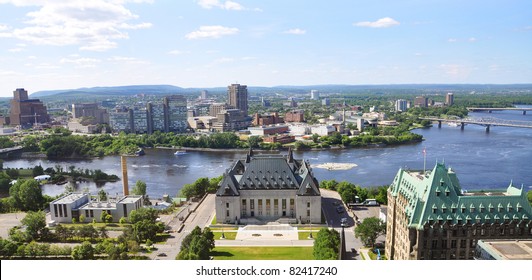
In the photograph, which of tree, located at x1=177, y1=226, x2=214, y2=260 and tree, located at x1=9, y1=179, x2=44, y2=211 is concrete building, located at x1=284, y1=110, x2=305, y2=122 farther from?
tree, located at x1=177, y1=226, x2=214, y2=260

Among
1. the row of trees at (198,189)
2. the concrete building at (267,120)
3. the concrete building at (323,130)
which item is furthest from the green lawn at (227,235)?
the concrete building at (267,120)

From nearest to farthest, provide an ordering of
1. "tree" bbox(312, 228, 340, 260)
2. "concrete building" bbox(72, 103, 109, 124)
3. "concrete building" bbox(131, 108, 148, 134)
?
"tree" bbox(312, 228, 340, 260) → "concrete building" bbox(131, 108, 148, 134) → "concrete building" bbox(72, 103, 109, 124)

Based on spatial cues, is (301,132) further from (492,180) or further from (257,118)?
(492,180)

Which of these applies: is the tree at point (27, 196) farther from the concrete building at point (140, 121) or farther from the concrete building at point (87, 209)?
the concrete building at point (140, 121)

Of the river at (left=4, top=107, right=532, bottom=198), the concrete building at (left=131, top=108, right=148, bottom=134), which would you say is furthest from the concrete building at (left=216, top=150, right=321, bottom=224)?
the concrete building at (left=131, top=108, right=148, bottom=134)

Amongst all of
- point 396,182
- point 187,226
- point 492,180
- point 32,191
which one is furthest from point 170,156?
point 396,182
